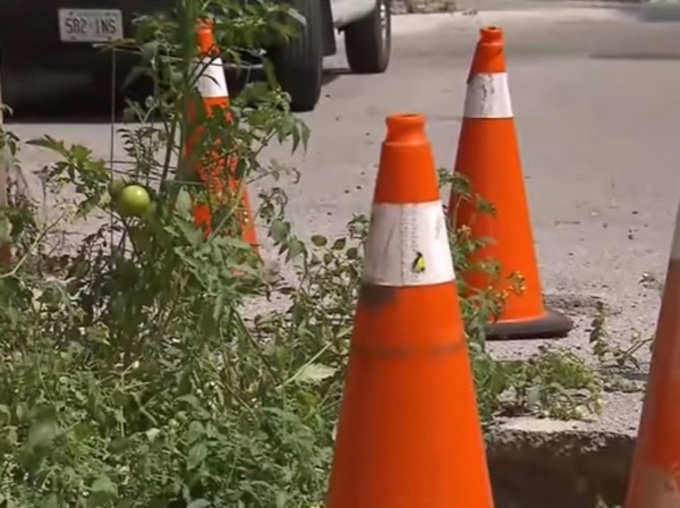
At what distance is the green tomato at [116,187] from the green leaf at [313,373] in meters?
0.52

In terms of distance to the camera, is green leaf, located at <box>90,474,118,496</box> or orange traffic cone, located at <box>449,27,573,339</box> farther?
orange traffic cone, located at <box>449,27,573,339</box>

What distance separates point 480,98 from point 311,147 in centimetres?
414

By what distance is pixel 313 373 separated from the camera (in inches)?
136

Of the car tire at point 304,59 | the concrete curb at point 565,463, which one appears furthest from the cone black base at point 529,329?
the car tire at point 304,59

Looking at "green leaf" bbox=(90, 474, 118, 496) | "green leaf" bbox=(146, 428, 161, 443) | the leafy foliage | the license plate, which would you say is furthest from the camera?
the license plate

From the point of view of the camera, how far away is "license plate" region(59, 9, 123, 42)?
8.75 m

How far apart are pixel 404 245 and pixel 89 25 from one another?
6.36 meters

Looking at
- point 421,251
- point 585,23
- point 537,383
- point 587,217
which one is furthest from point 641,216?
point 585,23

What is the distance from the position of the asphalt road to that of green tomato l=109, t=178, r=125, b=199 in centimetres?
112

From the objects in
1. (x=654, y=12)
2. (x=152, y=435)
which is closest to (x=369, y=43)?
(x=654, y=12)

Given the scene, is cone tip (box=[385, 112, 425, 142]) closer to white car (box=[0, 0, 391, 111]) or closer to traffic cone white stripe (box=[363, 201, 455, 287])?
traffic cone white stripe (box=[363, 201, 455, 287])

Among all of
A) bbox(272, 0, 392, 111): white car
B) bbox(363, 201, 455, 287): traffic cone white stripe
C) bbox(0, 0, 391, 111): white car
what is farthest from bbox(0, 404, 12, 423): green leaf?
bbox(0, 0, 391, 111): white car

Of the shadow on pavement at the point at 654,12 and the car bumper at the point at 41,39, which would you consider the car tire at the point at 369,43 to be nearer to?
the car bumper at the point at 41,39

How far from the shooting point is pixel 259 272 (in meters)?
3.40
